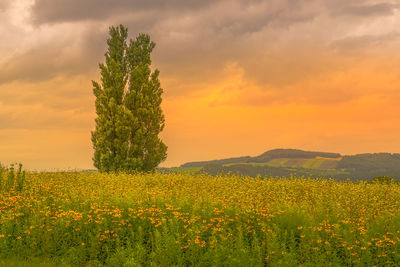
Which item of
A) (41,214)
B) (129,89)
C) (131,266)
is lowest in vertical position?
(131,266)

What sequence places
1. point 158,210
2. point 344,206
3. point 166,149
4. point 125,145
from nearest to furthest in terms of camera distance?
point 158,210 → point 344,206 → point 125,145 → point 166,149

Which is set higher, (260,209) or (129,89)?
(129,89)

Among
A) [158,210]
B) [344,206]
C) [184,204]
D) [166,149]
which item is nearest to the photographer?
[158,210]

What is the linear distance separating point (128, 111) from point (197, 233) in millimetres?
17561

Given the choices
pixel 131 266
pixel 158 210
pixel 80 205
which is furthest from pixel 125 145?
pixel 131 266

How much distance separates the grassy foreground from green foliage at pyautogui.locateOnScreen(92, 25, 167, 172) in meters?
12.6

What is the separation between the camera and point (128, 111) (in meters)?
24.7

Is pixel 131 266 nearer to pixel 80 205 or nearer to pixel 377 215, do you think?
pixel 80 205

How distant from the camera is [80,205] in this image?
35.8 ft

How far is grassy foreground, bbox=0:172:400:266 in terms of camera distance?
25.3 feet

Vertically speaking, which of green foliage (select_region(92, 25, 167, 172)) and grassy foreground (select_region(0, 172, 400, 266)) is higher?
green foliage (select_region(92, 25, 167, 172))

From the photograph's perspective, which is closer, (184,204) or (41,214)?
(41,214)

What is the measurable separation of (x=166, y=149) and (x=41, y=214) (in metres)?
16.5

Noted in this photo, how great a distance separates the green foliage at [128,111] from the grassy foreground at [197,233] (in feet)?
41.4
